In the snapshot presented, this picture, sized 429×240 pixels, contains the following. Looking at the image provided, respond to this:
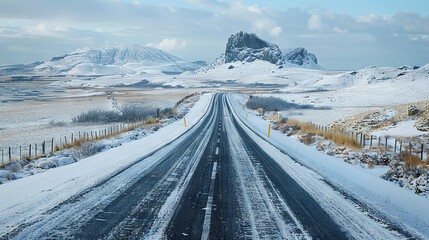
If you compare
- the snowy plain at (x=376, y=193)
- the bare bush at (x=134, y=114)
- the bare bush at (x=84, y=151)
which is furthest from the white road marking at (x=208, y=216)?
the bare bush at (x=134, y=114)

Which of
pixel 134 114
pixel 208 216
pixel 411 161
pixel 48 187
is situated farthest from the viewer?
pixel 134 114

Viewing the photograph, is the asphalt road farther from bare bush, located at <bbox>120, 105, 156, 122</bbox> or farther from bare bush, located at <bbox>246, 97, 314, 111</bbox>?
bare bush, located at <bbox>246, 97, 314, 111</bbox>

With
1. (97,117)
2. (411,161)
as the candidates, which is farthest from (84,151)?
(97,117)

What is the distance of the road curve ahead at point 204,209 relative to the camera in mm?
6719

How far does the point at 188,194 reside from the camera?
9.38 meters

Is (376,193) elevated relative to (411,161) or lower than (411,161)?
lower

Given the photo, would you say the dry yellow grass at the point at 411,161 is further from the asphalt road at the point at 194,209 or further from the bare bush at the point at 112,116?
the bare bush at the point at 112,116

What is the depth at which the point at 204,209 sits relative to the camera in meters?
8.12

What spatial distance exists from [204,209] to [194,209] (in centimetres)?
A: 21

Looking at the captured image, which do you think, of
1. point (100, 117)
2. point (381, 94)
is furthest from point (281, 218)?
point (381, 94)

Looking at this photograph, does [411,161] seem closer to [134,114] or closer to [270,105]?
[134,114]

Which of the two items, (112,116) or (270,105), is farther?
(270,105)

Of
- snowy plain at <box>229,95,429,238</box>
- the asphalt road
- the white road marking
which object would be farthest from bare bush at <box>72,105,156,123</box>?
the white road marking

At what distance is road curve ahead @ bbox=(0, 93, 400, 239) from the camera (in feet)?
22.0
